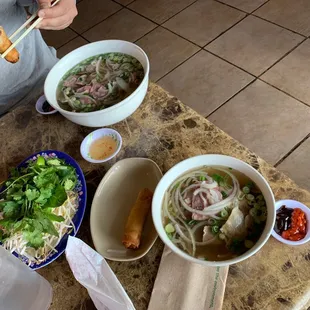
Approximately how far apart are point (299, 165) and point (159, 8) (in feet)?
5.46

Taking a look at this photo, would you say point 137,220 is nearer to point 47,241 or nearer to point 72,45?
point 47,241

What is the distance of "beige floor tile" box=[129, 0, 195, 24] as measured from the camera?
2.70 m

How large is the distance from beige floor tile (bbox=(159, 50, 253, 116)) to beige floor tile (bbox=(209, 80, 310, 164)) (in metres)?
0.07

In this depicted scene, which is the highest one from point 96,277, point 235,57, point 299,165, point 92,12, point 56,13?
point 56,13

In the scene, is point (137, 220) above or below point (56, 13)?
below

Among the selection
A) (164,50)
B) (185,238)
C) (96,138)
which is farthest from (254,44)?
(185,238)

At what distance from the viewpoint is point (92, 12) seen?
9.80 feet

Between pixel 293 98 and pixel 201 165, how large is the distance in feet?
4.38

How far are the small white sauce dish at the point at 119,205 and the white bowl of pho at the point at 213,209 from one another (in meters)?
0.07

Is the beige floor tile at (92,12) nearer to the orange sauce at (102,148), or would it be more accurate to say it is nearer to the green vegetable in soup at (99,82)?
the green vegetable in soup at (99,82)

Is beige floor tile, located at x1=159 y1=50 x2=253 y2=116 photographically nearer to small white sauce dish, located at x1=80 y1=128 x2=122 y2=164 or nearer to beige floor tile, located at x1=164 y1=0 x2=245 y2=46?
beige floor tile, located at x1=164 y1=0 x2=245 y2=46

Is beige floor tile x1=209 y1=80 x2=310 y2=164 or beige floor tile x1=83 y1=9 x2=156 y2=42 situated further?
beige floor tile x1=83 y1=9 x2=156 y2=42

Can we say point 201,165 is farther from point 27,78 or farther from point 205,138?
point 27,78

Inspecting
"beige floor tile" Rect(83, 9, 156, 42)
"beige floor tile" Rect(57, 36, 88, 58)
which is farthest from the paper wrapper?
"beige floor tile" Rect(57, 36, 88, 58)
